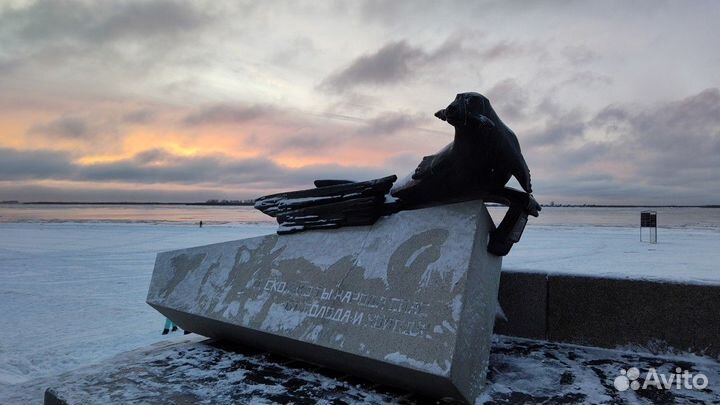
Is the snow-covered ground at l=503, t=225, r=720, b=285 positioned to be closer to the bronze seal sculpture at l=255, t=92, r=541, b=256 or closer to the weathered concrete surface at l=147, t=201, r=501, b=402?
the bronze seal sculpture at l=255, t=92, r=541, b=256

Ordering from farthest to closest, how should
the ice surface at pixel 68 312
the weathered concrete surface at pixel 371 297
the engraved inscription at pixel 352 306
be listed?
the ice surface at pixel 68 312, the engraved inscription at pixel 352 306, the weathered concrete surface at pixel 371 297

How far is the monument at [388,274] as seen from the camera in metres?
3.20

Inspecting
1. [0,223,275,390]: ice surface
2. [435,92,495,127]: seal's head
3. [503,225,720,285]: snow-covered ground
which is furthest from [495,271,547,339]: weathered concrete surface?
[0,223,275,390]: ice surface

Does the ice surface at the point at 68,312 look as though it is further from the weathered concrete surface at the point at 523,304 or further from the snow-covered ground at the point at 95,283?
the weathered concrete surface at the point at 523,304

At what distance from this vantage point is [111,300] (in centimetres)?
782

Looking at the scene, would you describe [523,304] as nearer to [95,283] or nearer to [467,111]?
[467,111]

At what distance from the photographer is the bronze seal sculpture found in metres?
3.41

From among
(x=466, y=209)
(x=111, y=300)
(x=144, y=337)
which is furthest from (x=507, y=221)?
(x=111, y=300)

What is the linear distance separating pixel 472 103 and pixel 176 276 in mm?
3457

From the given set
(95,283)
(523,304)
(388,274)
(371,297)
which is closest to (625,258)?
(523,304)

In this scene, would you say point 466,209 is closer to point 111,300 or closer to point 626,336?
point 626,336

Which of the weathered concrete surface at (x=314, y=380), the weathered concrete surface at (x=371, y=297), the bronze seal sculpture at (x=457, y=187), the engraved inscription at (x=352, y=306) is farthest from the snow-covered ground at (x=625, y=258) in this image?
the engraved inscription at (x=352, y=306)

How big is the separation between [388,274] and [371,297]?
0.22 metres

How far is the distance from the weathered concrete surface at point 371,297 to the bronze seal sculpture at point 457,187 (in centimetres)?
13
